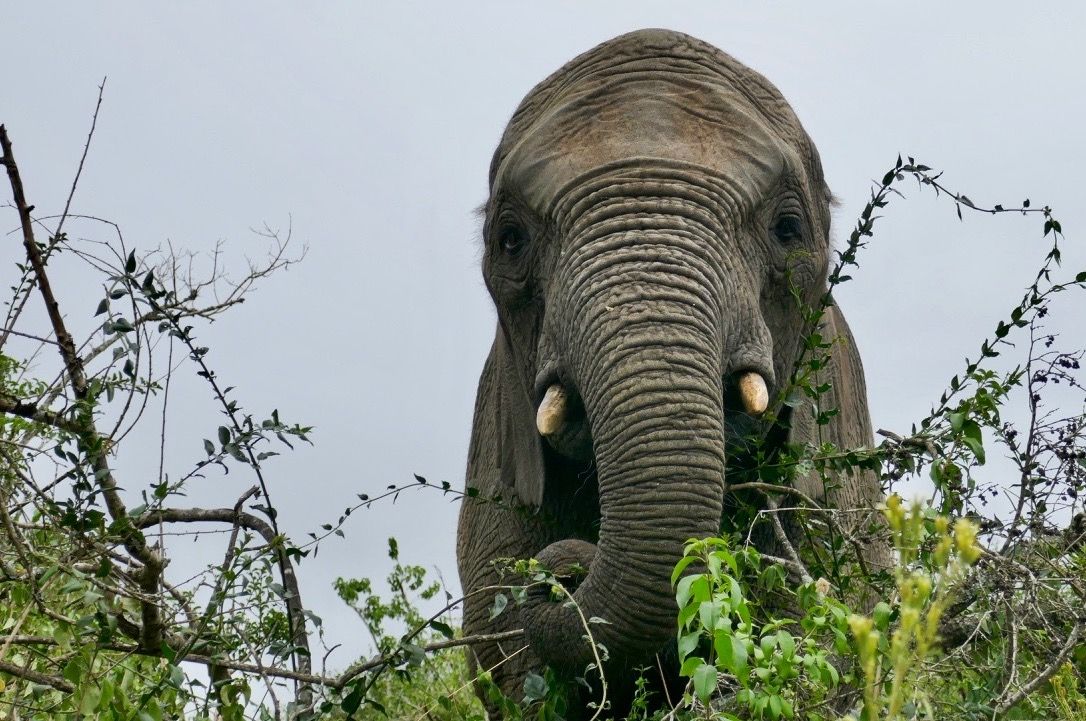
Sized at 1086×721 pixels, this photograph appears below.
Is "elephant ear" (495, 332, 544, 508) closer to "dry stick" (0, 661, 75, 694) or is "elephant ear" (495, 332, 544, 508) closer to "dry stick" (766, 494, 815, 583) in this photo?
"dry stick" (766, 494, 815, 583)

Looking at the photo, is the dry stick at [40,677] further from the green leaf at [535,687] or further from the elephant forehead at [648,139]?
the elephant forehead at [648,139]

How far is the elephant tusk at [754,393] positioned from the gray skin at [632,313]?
0.04m

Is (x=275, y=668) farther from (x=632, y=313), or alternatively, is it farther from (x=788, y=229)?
(x=788, y=229)

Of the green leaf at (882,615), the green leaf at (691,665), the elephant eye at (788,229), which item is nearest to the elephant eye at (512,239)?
the elephant eye at (788,229)

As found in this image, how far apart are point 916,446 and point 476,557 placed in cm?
216

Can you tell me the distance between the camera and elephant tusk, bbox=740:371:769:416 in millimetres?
5164

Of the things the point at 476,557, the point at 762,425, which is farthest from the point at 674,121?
the point at 476,557

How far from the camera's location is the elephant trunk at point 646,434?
187 inches

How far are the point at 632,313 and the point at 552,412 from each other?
0.56 meters

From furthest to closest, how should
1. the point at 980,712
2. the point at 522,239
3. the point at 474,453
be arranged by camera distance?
the point at 474,453, the point at 522,239, the point at 980,712

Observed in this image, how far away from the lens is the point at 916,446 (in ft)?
17.3

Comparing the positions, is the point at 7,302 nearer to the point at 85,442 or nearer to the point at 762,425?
the point at 85,442

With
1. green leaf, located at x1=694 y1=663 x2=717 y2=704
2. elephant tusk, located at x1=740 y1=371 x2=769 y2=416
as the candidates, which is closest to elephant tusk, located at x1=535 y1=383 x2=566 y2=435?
elephant tusk, located at x1=740 y1=371 x2=769 y2=416

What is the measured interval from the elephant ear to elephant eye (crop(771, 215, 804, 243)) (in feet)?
3.75
